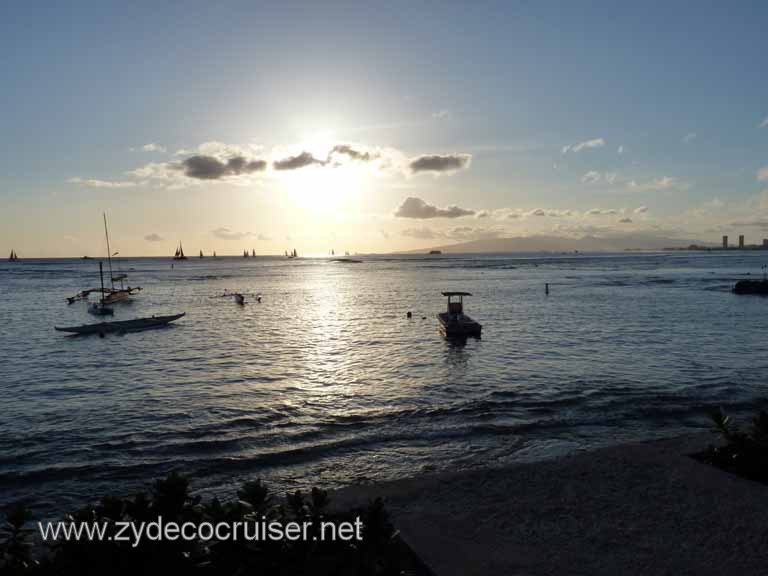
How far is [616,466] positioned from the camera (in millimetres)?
11398

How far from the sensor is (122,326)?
43094 mm

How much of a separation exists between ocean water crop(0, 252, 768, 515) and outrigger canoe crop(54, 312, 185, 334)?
170 centimetres

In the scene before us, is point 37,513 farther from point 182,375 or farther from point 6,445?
point 182,375

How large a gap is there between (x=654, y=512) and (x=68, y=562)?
9923 millimetres

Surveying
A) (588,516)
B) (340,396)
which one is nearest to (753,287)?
(340,396)

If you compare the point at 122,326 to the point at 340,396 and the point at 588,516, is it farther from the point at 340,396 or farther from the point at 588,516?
the point at 588,516

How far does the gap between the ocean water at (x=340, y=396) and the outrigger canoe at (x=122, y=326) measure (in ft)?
5.58

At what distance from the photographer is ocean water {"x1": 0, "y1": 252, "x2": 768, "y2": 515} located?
14.1m

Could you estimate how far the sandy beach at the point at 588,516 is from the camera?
301 inches

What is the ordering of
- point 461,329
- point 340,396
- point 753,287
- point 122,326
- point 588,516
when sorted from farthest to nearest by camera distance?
1. point 753,287
2. point 122,326
3. point 461,329
4. point 340,396
5. point 588,516

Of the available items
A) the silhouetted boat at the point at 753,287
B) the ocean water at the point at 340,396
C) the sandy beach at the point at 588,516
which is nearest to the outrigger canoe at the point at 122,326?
the ocean water at the point at 340,396

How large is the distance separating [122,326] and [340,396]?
102 feet

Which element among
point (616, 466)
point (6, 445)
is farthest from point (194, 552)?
point (6, 445)

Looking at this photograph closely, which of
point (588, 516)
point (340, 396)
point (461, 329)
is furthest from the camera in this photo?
point (461, 329)
